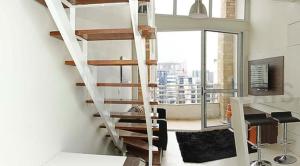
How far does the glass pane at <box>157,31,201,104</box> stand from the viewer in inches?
241

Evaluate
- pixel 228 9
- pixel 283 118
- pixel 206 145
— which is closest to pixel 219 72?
pixel 228 9

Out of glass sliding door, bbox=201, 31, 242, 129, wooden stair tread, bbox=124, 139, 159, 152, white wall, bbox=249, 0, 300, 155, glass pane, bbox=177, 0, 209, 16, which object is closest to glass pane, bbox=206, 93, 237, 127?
glass sliding door, bbox=201, 31, 242, 129

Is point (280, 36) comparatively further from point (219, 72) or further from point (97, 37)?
point (97, 37)

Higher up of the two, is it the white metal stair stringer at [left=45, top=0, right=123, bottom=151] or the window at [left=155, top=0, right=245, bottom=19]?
the window at [left=155, top=0, right=245, bottom=19]

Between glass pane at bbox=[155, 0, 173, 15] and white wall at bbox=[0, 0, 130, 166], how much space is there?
3.89 m

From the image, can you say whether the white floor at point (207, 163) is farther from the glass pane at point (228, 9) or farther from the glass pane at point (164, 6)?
the glass pane at point (228, 9)

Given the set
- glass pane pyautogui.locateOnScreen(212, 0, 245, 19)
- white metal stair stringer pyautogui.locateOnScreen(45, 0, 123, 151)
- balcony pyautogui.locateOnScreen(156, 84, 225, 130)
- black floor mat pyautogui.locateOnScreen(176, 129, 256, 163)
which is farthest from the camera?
balcony pyautogui.locateOnScreen(156, 84, 225, 130)

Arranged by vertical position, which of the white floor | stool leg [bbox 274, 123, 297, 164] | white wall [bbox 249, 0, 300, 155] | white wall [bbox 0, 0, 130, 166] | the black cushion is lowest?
the white floor

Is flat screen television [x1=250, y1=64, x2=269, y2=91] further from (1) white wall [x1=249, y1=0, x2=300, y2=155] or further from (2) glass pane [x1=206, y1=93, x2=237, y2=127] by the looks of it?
(2) glass pane [x1=206, y1=93, x2=237, y2=127]

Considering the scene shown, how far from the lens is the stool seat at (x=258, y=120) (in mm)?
3213

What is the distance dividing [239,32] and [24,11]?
18.0 ft

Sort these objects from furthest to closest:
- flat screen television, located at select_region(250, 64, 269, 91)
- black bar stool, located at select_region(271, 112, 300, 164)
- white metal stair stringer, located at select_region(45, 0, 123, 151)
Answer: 1. flat screen television, located at select_region(250, 64, 269, 91)
2. black bar stool, located at select_region(271, 112, 300, 164)
3. white metal stair stringer, located at select_region(45, 0, 123, 151)

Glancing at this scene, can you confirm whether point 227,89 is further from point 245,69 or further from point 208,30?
point 208,30

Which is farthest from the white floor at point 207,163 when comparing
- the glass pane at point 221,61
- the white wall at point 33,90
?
the glass pane at point 221,61
